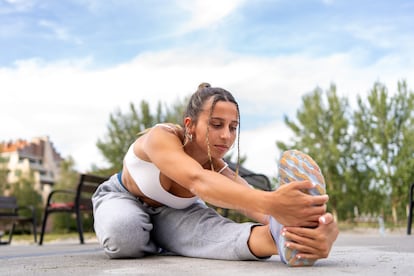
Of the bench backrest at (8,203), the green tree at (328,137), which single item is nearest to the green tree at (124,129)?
the green tree at (328,137)

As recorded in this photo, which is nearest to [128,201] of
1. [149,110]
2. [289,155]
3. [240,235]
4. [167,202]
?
[167,202]

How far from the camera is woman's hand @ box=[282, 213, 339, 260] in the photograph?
1646 millimetres

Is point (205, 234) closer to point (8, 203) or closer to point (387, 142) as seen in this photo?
point (8, 203)

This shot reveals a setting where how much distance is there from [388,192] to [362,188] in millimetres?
1069

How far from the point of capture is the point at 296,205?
1.57 meters

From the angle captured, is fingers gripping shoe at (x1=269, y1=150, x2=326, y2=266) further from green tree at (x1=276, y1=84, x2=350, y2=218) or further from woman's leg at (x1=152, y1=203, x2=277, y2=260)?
green tree at (x1=276, y1=84, x2=350, y2=218)

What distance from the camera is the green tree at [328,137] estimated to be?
1961 cm

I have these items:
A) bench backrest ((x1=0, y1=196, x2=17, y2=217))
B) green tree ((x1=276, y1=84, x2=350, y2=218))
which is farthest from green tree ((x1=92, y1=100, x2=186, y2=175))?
bench backrest ((x1=0, y1=196, x2=17, y2=217))

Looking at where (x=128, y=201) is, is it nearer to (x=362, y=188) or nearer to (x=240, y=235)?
(x=240, y=235)

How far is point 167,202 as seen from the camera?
2389 mm

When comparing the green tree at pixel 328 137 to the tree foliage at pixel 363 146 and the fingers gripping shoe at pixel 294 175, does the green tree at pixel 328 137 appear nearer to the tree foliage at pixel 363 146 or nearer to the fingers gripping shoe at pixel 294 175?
the tree foliage at pixel 363 146

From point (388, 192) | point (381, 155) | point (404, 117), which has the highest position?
point (404, 117)

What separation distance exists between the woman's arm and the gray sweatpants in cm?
41

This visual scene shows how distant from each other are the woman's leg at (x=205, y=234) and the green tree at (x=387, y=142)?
16.8m
